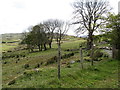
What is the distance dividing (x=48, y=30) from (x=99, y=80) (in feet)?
141

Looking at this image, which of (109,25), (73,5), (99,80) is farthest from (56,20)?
(99,80)

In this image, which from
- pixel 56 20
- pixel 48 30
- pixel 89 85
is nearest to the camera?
pixel 89 85

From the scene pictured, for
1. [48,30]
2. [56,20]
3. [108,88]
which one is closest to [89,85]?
[108,88]

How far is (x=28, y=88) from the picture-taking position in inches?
258

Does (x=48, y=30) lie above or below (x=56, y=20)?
below

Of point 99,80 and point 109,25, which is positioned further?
point 109,25

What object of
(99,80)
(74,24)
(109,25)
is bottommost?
(99,80)

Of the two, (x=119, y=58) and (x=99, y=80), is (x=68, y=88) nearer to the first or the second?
(x=99, y=80)

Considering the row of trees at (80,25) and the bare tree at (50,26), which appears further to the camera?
the bare tree at (50,26)

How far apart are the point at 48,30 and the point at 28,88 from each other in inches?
1733

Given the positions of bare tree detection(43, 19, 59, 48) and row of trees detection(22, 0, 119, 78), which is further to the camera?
bare tree detection(43, 19, 59, 48)

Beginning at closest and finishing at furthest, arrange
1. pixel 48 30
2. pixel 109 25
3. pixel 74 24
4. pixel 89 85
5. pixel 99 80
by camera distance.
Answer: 1. pixel 89 85
2. pixel 99 80
3. pixel 109 25
4. pixel 74 24
5. pixel 48 30

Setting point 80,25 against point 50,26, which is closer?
point 80,25

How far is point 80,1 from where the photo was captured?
99.2ft
